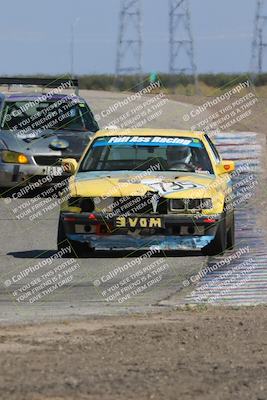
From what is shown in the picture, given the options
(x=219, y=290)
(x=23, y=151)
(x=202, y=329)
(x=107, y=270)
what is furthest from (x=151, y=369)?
(x=23, y=151)

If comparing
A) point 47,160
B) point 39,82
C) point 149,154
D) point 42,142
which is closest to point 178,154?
point 149,154

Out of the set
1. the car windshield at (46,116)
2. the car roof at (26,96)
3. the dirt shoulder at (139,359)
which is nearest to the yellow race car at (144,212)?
the dirt shoulder at (139,359)

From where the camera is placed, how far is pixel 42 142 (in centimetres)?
1898

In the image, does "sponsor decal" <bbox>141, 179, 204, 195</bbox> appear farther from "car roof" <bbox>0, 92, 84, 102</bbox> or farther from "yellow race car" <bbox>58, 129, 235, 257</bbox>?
"car roof" <bbox>0, 92, 84, 102</bbox>

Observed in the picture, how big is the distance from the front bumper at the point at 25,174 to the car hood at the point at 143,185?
5.64 m

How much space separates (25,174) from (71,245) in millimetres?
6116

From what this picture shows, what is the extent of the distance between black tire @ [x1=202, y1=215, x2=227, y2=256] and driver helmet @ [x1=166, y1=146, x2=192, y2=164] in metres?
1.14

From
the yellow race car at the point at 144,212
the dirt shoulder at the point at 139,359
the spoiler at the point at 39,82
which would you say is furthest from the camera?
the spoiler at the point at 39,82

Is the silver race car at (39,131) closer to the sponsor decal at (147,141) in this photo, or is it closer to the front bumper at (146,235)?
the sponsor decal at (147,141)

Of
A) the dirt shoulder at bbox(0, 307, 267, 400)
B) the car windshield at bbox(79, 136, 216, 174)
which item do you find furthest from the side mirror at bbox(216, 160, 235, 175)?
the dirt shoulder at bbox(0, 307, 267, 400)

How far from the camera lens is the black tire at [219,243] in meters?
12.6

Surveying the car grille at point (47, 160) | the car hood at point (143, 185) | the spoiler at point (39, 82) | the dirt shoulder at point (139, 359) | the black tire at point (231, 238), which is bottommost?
the car grille at point (47, 160)

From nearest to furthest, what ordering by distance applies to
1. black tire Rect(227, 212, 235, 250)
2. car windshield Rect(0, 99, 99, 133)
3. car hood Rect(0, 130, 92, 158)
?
black tire Rect(227, 212, 235, 250) → car hood Rect(0, 130, 92, 158) → car windshield Rect(0, 99, 99, 133)

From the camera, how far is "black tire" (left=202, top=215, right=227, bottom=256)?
498 inches
